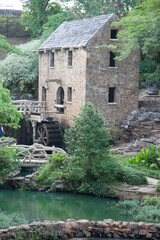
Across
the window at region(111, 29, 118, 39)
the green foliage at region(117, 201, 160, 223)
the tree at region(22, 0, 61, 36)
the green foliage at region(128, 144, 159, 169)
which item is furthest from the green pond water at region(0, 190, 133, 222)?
the tree at region(22, 0, 61, 36)

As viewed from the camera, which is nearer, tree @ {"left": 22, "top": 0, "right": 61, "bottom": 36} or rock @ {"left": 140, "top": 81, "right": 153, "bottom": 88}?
rock @ {"left": 140, "top": 81, "right": 153, "bottom": 88}

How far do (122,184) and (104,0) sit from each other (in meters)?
21.3

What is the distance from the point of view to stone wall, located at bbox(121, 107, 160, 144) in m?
24.4

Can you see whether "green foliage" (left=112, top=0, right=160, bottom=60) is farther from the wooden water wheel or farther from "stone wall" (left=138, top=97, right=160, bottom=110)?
the wooden water wheel

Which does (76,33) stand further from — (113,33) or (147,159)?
(147,159)

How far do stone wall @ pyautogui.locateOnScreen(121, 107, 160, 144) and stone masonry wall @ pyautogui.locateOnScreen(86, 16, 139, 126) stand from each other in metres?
1.00

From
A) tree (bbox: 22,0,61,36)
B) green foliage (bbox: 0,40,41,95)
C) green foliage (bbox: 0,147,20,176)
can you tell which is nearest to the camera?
green foliage (bbox: 0,147,20,176)

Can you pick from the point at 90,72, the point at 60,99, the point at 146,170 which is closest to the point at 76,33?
the point at 90,72

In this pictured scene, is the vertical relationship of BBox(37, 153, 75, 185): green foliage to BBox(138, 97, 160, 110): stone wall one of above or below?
below

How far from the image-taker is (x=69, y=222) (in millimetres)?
11914

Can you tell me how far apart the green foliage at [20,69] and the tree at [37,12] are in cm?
453

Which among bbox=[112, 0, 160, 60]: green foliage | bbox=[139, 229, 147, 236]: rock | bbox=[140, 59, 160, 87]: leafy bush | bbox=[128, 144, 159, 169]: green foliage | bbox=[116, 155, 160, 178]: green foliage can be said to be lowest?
bbox=[139, 229, 147, 236]: rock

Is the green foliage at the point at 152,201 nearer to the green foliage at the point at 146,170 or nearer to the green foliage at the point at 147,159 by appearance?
the green foliage at the point at 146,170

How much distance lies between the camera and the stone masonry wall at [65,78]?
2534cm
